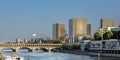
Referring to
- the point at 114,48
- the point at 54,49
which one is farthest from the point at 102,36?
the point at 54,49

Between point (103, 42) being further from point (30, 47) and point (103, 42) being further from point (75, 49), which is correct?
point (30, 47)

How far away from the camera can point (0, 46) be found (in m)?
147

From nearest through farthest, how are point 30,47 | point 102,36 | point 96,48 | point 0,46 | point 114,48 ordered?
point 114,48
point 96,48
point 102,36
point 0,46
point 30,47

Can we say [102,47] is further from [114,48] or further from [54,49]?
[54,49]

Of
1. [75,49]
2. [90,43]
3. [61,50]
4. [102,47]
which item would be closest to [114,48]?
[102,47]

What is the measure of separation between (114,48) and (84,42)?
70.9 feet

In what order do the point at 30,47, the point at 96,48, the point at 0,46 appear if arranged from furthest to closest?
the point at 30,47, the point at 0,46, the point at 96,48

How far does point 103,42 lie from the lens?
12400cm

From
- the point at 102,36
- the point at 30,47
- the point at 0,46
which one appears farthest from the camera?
the point at 30,47

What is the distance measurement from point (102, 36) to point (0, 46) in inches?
1488

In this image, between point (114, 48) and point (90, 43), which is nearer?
point (114, 48)

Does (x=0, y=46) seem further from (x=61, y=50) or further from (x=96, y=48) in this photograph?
(x=96, y=48)

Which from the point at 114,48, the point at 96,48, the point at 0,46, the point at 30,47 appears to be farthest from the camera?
the point at 30,47

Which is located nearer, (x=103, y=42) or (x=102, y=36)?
(x=103, y=42)
